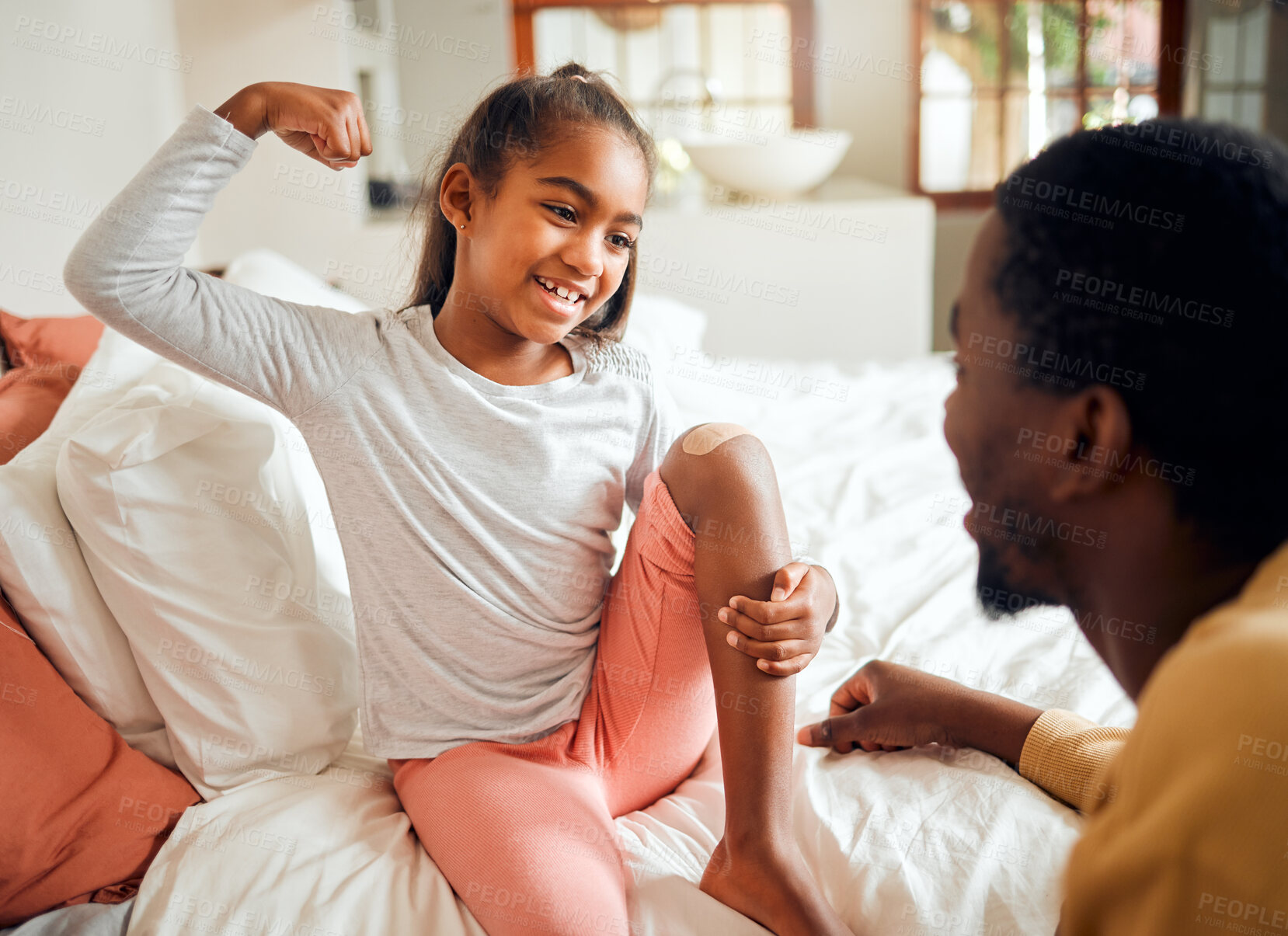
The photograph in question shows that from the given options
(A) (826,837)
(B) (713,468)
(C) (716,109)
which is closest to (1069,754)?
(A) (826,837)

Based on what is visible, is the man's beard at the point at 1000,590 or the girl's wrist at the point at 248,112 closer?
the man's beard at the point at 1000,590

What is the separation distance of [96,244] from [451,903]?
57 centimetres

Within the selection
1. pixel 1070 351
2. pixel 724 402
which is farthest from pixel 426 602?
pixel 724 402

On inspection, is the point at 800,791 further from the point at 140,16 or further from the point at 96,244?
the point at 140,16

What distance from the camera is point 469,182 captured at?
93cm

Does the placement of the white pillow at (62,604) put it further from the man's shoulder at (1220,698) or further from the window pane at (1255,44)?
the window pane at (1255,44)

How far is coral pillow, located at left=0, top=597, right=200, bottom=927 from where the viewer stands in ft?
2.42

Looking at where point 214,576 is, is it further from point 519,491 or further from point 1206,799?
point 1206,799

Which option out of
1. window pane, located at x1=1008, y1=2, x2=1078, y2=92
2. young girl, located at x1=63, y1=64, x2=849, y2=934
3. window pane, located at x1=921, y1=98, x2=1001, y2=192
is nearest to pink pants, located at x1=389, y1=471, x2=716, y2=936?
young girl, located at x1=63, y1=64, x2=849, y2=934

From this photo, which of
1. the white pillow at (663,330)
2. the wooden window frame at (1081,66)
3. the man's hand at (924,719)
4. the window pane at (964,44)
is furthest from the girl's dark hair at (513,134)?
the window pane at (964,44)

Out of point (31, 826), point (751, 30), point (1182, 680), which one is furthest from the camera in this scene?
point (751, 30)

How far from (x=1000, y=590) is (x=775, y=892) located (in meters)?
0.29

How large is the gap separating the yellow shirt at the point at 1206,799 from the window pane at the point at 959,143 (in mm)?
3401

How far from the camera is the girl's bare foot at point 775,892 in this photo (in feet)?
2.35
